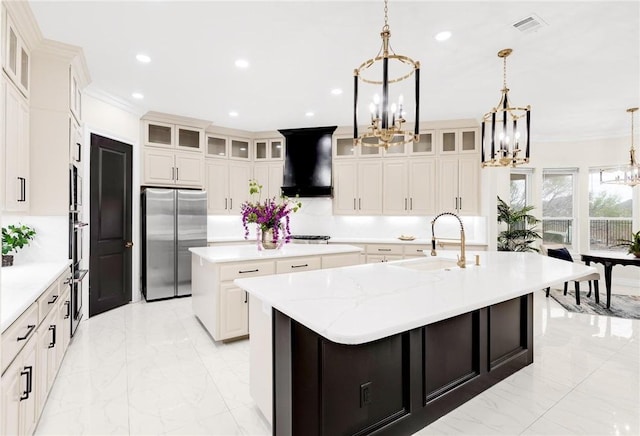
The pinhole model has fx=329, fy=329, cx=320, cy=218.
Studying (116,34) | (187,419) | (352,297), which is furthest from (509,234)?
(116,34)

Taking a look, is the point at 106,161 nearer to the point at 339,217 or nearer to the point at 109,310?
the point at 109,310

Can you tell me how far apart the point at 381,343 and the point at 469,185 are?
4.31 meters

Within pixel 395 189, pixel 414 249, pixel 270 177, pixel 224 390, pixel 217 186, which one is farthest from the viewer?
pixel 270 177

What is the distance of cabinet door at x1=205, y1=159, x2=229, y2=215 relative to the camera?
5.68 metres

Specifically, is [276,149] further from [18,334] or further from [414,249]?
[18,334]

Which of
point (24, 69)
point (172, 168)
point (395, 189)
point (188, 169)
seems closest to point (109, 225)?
point (172, 168)

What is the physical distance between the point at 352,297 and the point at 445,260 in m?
1.54

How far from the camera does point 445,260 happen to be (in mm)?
2910

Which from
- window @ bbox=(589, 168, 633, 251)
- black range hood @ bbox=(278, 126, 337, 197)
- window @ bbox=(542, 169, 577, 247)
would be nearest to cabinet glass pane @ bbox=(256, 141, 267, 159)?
black range hood @ bbox=(278, 126, 337, 197)

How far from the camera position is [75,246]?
3.35 meters

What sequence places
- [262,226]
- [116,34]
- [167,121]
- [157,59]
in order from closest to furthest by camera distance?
[116,34]
[157,59]
[262,226]
[167,121]

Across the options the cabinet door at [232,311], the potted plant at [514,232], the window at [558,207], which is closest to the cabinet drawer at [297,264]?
the cabinet door at [232,311]

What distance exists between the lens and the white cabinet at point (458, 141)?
5.32 m

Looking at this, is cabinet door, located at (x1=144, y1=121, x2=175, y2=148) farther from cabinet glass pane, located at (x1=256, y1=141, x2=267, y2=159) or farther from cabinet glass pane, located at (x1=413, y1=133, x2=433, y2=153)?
cabinet glass pane, located at (x1=413, y1=133, x2=433, y2=153)
